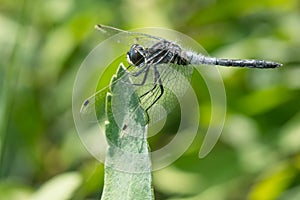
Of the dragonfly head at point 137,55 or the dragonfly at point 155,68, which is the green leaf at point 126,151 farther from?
the dragonfly head at point 137,55

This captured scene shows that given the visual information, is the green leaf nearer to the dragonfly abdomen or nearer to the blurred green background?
the dragonfly abdomen

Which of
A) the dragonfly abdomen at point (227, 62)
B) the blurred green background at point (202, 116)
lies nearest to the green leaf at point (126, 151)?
the dragonfly abdomen at point (227, 62)

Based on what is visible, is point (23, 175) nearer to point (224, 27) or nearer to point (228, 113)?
point (228, 113)

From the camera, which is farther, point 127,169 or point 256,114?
point 256,114

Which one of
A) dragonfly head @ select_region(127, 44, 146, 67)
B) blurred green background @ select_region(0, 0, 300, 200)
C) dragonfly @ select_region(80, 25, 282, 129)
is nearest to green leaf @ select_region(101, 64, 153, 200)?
dragonfly @ select_region(80, 25, 282, 129)

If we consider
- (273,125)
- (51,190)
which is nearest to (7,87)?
(51,190)

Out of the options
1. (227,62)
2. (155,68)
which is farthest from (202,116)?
(155,68)
